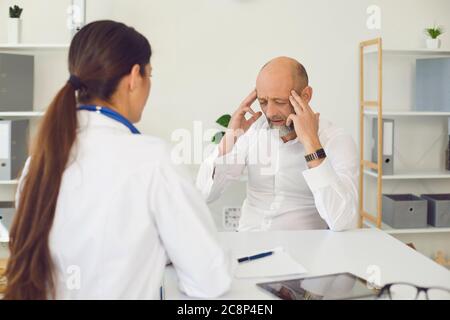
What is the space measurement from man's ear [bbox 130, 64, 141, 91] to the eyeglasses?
2.26 ft

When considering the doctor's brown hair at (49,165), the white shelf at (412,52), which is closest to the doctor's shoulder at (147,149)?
the doctor's brown hair at (49,165)

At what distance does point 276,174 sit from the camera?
7.34 ft

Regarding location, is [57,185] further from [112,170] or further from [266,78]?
[266,78]

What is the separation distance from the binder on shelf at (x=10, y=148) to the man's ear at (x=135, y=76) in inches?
80.5

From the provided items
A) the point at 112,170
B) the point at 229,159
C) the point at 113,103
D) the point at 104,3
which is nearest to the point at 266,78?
the point at 229,159

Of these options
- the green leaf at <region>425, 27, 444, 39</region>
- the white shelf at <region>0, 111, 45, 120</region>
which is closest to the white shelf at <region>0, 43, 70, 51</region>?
the white shelf at <region>0, 111, 45, 120</region>

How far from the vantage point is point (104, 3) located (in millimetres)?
3293

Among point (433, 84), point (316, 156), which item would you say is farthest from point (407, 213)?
point (316, 156)

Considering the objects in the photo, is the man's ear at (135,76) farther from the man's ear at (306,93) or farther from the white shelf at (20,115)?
the white shelf at (20,115)

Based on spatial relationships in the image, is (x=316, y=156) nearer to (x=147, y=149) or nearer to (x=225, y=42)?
(x=147, y=149)

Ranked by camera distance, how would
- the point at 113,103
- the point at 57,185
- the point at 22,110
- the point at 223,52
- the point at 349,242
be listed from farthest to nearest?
1. the point at 223,52
2. the point at 22,110
3. the point at 349,242
4. the point at 113,103
5. the point at 57,185

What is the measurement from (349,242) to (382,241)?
0.33 feet

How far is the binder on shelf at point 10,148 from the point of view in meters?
3.05

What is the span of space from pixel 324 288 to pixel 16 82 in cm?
247
